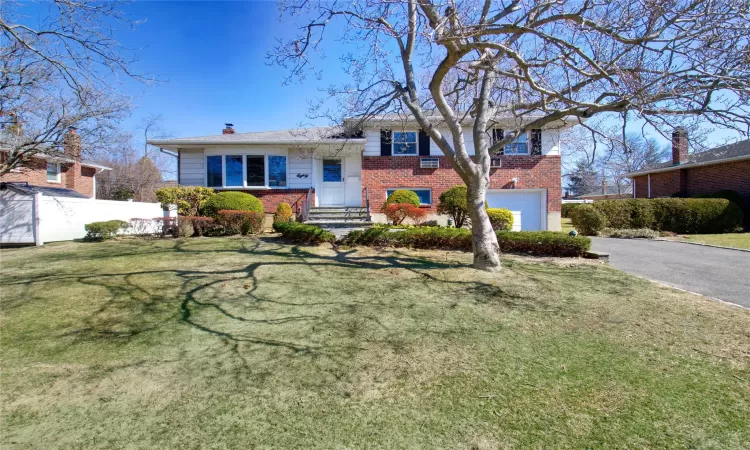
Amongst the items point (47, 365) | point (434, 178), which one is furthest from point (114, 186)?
point (47, 365)

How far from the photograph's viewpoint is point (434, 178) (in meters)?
16.2

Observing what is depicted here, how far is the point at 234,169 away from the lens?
49.8ft

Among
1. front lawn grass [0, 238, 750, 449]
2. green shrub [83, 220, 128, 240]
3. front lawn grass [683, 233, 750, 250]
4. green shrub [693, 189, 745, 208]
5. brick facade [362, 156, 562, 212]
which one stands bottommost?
front lawn grass [0, 238, 750, 449]

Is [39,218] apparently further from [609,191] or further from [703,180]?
[609,191]

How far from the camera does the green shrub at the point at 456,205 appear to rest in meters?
12.2

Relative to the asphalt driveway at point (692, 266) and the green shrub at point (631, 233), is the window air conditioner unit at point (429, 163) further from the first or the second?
the green shrub at point (631, 233)

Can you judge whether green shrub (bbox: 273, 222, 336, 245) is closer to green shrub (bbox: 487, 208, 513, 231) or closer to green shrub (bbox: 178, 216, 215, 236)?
green shrub (bbox: 178, 216, 215, 236)

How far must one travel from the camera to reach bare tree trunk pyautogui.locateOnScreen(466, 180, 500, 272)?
6.85 meters

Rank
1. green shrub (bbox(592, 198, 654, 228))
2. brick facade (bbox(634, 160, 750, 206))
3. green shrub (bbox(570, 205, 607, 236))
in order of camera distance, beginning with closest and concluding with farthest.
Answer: green shrub (bbox(570, 205, 607, 236))
green shrub (bbox(592, 198, 654, 228))
brick facade (bbox(634, 160, 750, 206))

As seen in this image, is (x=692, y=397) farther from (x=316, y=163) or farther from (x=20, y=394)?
(x=316, y=163)

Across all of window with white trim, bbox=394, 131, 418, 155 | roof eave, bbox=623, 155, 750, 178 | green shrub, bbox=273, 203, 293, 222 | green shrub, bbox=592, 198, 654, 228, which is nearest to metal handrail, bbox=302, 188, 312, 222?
green shrub, bbox=273, 203, 293, 222

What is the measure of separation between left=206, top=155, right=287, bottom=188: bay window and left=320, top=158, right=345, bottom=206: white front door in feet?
6.39

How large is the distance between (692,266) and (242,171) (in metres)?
14.9

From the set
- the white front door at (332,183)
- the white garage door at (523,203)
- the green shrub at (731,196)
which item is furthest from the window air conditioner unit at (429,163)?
the green shrub at (731,196)
